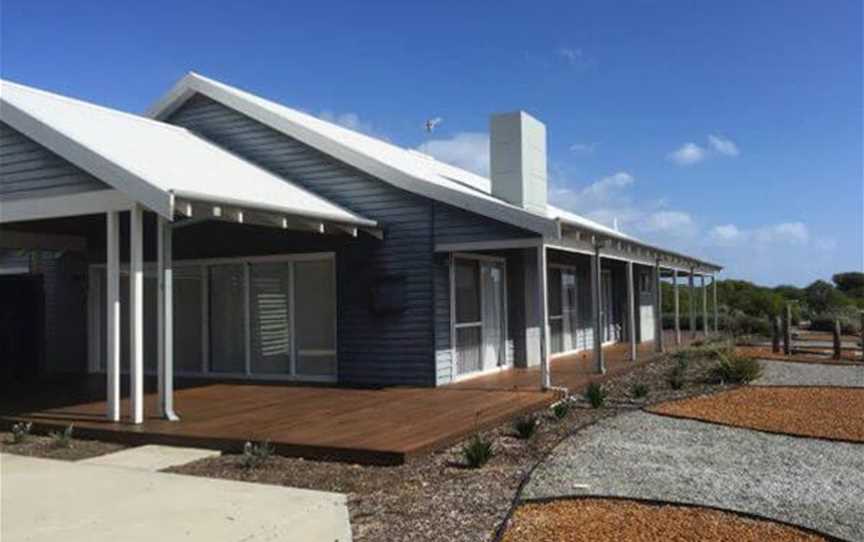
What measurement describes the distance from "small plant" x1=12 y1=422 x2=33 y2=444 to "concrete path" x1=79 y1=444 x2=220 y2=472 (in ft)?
4.62

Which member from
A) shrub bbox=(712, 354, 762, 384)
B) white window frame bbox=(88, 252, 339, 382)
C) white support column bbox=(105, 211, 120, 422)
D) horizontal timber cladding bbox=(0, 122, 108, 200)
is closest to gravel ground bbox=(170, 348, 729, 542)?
white support column bbox=(105, 211, 120, 422)

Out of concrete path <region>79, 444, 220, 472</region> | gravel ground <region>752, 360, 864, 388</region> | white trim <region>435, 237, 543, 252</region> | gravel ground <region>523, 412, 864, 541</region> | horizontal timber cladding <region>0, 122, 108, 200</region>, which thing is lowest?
gravel ground <region>523, 412, 864, 541</region>

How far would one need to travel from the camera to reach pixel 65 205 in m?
9.32

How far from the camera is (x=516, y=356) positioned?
1470 cm

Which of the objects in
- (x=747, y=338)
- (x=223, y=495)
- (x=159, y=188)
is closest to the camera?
(x=223, y=495)

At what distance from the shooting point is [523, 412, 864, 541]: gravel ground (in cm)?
562

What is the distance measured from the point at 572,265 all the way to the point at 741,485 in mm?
12038

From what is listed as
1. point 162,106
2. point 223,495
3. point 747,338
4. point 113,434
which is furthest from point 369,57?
point 747,338

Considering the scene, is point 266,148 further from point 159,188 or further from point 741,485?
point 741,485

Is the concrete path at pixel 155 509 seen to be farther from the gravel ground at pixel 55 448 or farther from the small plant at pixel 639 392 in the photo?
the small plant at pixel 639 392

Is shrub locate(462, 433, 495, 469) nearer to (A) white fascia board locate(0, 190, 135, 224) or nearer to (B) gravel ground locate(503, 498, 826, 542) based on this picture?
(B) gravel ground locate(503, 498, 826, 542)

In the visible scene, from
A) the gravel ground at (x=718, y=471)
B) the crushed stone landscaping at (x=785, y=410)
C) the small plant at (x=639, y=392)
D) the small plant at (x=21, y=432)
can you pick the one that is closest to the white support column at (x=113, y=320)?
the small plant at (x=21, y=432)

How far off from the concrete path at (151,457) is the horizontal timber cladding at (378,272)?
4620 mm

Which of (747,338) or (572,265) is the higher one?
(572,265)
